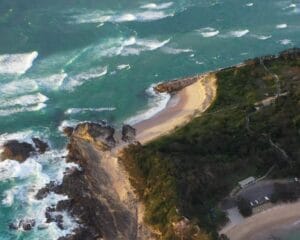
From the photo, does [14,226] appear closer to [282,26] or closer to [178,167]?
[178,167]

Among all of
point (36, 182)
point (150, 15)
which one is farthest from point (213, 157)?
point (150, 15)

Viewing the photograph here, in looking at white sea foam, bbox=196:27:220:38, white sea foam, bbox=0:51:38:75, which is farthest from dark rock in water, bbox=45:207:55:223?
white sea foam, bbox=196:27:220:38

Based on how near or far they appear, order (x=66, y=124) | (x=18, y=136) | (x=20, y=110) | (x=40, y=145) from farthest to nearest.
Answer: (x=20, y=110)
(x=66, y=124)
(x=18, y=136)
(x=40, y=145)

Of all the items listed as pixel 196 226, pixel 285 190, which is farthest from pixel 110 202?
pixel 285 190

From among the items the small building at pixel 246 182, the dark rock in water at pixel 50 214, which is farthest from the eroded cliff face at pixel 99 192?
the small building at pixel 246 182

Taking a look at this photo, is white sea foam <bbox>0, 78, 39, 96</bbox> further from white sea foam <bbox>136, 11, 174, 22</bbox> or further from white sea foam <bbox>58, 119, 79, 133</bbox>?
white sea foam <bbox>136, 11, 174, 22</bbox>

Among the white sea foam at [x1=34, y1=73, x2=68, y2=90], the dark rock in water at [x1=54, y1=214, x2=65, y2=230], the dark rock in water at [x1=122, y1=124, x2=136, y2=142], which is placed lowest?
the dark rock in water at [x1=54, y1=214, x2=65, y2=230]
